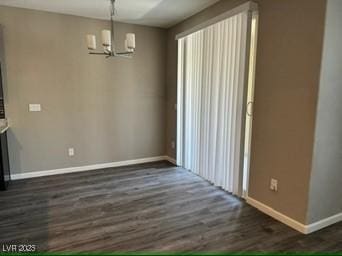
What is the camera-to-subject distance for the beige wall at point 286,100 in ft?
7.50

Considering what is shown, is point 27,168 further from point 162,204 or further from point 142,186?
point 162,204

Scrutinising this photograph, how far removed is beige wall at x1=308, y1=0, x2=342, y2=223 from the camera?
7.23 feet

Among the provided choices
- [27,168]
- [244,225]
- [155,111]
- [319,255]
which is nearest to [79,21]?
[155,111]

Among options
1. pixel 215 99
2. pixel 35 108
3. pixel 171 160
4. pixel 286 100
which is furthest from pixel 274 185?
pixel 35 108

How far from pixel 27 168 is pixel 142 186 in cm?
188

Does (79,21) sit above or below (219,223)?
above

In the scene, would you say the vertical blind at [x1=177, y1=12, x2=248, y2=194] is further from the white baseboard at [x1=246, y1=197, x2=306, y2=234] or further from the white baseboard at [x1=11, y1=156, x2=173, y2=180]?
the white baseboard at [x1=11, y1=156, x2=173, y2=180]

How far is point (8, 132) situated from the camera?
3.73 m

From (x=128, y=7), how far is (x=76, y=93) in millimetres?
1585

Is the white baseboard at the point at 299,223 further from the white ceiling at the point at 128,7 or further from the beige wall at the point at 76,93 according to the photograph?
the white ceiling at the point at 128,7

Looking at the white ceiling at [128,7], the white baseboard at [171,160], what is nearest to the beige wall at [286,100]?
the white ceiling at [128,7]

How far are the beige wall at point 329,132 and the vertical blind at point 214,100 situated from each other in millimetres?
919

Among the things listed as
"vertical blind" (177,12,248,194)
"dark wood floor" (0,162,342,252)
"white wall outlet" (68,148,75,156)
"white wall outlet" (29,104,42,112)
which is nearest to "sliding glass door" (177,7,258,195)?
"vertical blind" (177,12,248,194)

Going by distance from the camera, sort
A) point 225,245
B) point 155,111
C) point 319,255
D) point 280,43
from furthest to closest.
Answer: point 155,111, point 280,43, point 225,245, point 319,255
